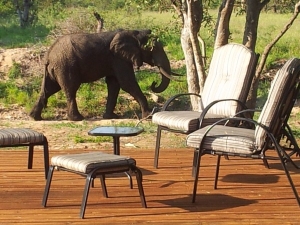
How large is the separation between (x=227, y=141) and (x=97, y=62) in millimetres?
7575

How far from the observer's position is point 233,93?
7062 mm

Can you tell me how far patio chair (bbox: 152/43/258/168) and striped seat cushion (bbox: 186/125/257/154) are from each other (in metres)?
A: 0.93

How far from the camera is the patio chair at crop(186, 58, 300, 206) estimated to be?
5.27 m

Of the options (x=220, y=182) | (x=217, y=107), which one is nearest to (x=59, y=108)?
(x=217, y=107)

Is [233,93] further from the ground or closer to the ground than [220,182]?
further from the ground

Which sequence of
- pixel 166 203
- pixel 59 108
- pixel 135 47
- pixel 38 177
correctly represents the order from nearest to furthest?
pixel 166 203 < pixel 38 177 < pixel 135 47 < pixel 59 108

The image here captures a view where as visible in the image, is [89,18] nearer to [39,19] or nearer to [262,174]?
[39,19]

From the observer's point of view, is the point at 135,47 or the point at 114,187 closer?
the point at 114,187

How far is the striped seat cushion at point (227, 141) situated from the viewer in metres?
5.37

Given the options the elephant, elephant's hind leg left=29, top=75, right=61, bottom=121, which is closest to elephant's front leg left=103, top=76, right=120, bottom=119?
the elephant

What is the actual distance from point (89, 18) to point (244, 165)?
11448 millimetres

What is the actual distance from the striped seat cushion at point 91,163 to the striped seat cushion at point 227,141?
0.67 meters

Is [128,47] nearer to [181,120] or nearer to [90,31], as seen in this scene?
[90,31]

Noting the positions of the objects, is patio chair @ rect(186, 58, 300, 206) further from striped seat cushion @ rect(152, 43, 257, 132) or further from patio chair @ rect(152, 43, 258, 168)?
striped seat cushion @ rect(152, 43, 257, 132)
